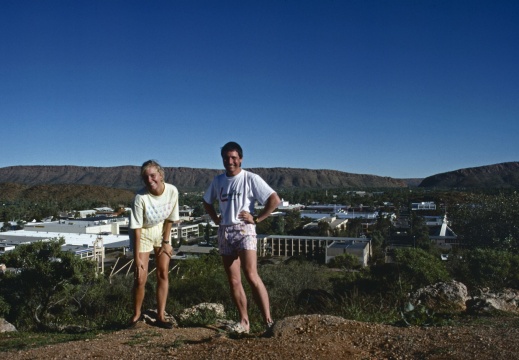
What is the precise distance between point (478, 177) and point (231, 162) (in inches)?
6386

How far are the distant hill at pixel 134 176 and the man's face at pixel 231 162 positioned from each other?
173m

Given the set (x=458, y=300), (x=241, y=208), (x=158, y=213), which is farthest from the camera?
(x=458, y=300)

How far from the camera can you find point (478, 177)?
150 meters

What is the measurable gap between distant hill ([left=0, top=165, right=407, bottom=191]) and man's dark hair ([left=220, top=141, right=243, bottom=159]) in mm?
173107

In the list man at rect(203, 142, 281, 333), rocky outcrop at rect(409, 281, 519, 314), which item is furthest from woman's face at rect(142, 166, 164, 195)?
rocky outcrop at rect(409, 281, 519, 314)

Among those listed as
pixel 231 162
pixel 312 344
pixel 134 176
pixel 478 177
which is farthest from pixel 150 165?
pixel 134 176

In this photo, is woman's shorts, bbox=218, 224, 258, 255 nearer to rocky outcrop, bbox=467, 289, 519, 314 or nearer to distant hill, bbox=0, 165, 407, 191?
rocky outcrop, bbox=467, 289, 519, 314

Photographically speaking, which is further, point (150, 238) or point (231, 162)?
point (150, 238)

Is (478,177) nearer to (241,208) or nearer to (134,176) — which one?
(134,176)

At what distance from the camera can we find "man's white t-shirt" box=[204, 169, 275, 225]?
12.7 feet

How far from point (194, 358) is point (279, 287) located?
26.7 feet

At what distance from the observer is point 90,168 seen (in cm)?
19688

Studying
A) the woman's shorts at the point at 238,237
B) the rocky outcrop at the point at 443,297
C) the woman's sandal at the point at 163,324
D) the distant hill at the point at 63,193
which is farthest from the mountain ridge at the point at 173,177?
the woman's shorts at the point at 238,237

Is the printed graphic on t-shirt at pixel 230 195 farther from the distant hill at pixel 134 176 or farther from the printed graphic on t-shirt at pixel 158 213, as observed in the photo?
the distant hill at pixel 134 176
